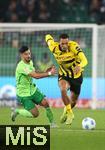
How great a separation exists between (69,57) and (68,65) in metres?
0.29

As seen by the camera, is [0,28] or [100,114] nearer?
[100,114]

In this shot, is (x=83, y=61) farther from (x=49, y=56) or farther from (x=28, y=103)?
(x=49, y=56)

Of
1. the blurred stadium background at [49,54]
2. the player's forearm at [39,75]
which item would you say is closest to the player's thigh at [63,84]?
the player's forearm at [39,75]

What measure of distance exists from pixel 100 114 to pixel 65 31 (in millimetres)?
5316

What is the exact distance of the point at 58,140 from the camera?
493 inches

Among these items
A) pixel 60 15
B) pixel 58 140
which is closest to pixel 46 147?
pixel 58 140

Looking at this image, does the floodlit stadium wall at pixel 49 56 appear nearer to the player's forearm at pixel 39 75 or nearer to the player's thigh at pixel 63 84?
the player's thigh at pixel 63 84

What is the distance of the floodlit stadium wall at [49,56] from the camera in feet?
74.6

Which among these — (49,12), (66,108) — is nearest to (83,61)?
(66,108)

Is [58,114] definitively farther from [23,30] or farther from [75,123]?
[23,30]

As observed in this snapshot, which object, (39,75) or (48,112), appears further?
(48,112)

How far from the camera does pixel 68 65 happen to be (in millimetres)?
16281

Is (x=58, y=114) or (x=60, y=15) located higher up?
(x=60, y=15)

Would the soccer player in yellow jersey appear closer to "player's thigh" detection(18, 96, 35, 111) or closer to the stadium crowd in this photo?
"player's thigh" detection(18, 96, 35, 111)
